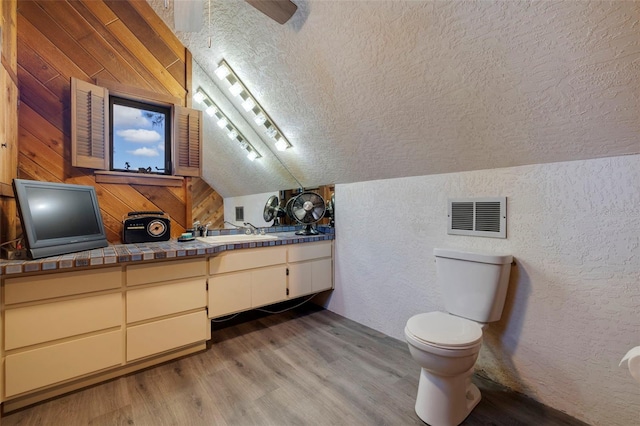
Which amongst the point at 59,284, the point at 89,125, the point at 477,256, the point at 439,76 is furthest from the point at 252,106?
the point at 477,256

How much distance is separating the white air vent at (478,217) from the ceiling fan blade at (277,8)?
1567 mm

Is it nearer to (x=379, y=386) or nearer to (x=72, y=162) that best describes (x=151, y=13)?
(x=72, y=162)

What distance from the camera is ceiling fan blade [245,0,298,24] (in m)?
1.51

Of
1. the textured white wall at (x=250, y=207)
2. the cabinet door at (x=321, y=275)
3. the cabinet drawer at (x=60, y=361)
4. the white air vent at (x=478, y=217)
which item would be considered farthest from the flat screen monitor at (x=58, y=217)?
the white air vent at (x=478, y=217)

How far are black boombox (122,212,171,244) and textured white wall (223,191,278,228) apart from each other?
0.59 metres

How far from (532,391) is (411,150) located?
1612 mm

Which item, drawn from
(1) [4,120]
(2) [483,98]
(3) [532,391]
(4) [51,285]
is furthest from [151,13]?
(3) [532,391]

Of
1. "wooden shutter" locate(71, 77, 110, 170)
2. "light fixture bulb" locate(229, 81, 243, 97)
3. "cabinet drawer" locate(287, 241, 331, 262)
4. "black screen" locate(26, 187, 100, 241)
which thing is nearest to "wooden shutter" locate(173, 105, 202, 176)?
"light fixture bulb" locate(229, 81, 243, 97)

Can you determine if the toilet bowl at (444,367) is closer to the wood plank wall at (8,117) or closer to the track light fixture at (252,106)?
the track light fixture at (252,106)

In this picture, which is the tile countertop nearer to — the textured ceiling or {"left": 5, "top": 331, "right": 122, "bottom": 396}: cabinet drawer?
{"left": 5, "top": 331, "right": 122, "bottom": 396}: cabinet drawer

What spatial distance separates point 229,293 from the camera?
208 centimetres

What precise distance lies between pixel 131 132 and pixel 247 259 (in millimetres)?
1338

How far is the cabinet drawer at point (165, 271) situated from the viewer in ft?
5.44

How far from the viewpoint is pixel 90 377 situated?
5.29ft
